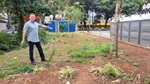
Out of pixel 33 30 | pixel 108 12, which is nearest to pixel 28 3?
pixel 33 30

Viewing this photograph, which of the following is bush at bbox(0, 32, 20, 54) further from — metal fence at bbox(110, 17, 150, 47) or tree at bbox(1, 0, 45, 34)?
metal fence at bbox(110, 17, 150, 47)

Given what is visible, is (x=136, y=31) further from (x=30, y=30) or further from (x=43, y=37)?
(x=30, y=30)

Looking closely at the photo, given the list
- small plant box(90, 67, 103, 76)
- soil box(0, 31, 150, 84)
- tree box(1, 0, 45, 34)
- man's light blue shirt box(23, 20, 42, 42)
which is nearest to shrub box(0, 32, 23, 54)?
tree box(1, 0, 45, 34)

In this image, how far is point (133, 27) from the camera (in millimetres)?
10578

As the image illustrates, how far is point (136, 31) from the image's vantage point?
10227 mm

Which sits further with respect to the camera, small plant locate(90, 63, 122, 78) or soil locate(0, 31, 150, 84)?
small plant locate(90, 63, 122, 78)

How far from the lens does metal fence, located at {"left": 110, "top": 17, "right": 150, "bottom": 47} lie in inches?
360

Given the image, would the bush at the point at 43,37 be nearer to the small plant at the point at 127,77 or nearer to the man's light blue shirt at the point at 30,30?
the man's light blue shirt at the point at 30,30

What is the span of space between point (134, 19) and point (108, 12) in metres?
24.9

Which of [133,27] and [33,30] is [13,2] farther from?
[133,27]

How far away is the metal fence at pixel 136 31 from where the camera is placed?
9.15 m

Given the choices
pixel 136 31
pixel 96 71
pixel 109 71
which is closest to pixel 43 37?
pixel 136 31

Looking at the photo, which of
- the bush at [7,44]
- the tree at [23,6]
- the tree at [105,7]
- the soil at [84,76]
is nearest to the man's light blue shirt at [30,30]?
the soil at [84,76]

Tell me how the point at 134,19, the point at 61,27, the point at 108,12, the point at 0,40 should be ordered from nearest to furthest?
the point at 0,40 → the point at 134,19 → the point at 61,27 → the point at 108,12
